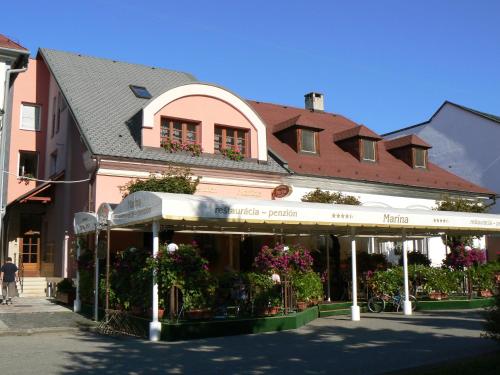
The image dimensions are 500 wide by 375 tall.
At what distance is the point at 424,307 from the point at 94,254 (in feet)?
32.8

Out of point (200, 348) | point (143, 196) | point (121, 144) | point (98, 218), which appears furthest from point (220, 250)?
point (200, 348)

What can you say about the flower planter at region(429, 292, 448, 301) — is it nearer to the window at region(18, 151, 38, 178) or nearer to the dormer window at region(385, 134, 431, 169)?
the dormer window at region(385, 134, 431, 169)

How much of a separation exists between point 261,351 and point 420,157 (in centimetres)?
2014

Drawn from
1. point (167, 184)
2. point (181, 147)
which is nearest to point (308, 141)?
point (181, 147)

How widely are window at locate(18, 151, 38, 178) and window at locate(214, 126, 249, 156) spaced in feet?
28.7

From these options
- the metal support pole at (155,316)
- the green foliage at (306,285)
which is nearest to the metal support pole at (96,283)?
the metal support pole at (155,316)

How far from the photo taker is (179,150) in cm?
1991

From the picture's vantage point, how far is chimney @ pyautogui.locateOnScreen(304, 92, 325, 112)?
31625 mm

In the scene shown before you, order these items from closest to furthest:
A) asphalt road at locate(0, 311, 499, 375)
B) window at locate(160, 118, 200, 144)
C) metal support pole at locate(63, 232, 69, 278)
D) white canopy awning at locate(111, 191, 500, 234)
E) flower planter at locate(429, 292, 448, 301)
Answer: asphalt road at locate(0, 311, 499, 375) → white canopy awning at locate(111, 191, 500, 234) → flower planter at locate(429, 292, 448, 301) → metal support pole at locate(63, 232, 69, 278) → window at locate(160, 118, 200, 144)

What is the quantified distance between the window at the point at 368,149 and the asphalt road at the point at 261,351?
13.3 metres

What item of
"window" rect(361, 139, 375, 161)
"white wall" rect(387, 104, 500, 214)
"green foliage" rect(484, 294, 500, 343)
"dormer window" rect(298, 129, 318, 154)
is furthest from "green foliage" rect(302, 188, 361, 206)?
"white wall" rect(387, 104, 500, 214)

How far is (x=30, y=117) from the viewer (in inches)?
985

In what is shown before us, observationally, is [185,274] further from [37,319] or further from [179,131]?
[179,131]

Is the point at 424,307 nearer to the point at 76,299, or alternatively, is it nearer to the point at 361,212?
the point at 361,212
